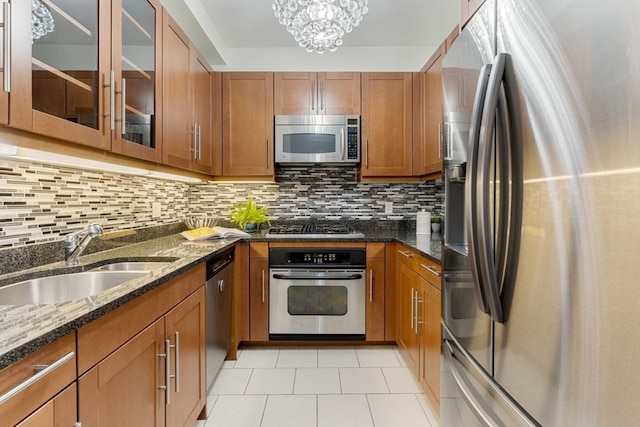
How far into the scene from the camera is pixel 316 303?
→ 2629 millimetres

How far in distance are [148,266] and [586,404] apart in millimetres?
1673

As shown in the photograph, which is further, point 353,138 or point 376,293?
point 353,138

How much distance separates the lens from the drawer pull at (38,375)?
2.05 ft

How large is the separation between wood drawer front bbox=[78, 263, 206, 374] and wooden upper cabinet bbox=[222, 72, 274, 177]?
61.5 inches

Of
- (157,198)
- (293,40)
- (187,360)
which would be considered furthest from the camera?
(293,40)

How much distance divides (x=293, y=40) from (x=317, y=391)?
2862mm

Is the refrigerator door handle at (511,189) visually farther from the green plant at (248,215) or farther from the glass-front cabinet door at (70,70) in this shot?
the green plant at (248,215)

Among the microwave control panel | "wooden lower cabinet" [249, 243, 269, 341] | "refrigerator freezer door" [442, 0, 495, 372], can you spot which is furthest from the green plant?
"refrigerator freezer door" [442, 0, 495, 372]

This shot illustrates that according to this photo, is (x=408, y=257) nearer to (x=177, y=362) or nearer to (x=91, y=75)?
(x=177, y=362)

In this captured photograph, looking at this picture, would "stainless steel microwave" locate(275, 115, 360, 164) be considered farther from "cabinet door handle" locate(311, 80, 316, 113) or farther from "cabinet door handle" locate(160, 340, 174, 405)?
"cabinet door handle" locate(160, 340, 174, 405)

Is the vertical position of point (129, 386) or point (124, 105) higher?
point (124, 105)

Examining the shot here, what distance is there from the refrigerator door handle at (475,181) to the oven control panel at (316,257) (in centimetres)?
169

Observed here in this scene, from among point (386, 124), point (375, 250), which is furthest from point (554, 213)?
point (386, 124)

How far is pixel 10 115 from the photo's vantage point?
96 centimetres
